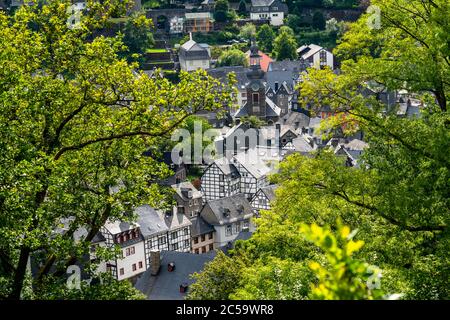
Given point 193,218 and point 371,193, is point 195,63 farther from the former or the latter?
point 371,193

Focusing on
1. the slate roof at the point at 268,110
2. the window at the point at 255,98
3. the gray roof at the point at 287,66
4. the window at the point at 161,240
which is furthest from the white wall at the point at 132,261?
the gray roof at the point at 287,66

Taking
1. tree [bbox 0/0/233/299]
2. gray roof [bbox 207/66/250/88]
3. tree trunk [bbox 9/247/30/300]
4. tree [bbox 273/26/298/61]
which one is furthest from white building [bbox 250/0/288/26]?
tree trunk [bbox 9/247/30/300]

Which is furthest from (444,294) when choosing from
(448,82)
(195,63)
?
(195,63)

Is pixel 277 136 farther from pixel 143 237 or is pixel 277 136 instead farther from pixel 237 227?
pixel 143 237

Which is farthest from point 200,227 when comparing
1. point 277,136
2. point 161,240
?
point 277,136

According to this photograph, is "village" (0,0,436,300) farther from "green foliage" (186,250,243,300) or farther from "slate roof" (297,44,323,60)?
"green foliage" (186,250,243,300)

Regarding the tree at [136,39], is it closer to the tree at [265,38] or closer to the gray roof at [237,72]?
the gray roof at [237,72]
